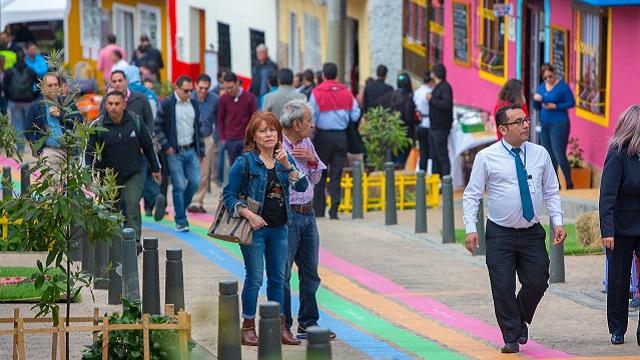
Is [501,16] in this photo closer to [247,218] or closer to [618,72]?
[618,72]

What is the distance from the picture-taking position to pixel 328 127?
19.2 metres

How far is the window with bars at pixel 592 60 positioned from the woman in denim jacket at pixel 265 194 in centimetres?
1139

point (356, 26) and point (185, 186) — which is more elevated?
point (356, 26)

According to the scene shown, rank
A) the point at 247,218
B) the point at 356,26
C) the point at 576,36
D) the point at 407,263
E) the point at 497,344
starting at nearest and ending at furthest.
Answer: the point at 247,218
the point at 497,344
the point at 407,263
the point at 576,36
the point at 356,26

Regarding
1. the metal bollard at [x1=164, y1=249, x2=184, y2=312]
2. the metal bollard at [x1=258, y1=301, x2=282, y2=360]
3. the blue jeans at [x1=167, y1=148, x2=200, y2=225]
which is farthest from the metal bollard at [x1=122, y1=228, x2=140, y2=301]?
the blue jeans at [x1=167, y1=148, x2=200, y2=225]

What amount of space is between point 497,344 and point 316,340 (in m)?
4.67

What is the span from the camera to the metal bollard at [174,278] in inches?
427

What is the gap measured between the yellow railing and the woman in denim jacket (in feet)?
33.0

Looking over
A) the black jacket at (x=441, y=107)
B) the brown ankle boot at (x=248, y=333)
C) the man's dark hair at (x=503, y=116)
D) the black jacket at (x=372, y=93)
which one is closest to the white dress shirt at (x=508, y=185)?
the man's dark hair at (x=503, y=116)

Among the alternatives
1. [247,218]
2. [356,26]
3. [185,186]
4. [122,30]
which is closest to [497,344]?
[247,218]

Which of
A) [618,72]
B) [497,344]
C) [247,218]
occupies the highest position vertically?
[618,72]

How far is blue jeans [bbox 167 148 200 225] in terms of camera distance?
17.7 meters

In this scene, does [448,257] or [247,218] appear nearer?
[247,218]

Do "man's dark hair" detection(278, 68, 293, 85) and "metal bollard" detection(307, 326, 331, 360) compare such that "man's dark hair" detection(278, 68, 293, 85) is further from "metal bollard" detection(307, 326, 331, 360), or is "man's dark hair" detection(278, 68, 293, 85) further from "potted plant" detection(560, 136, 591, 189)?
"metal bollard" detection(307, 326, 331, 360)
